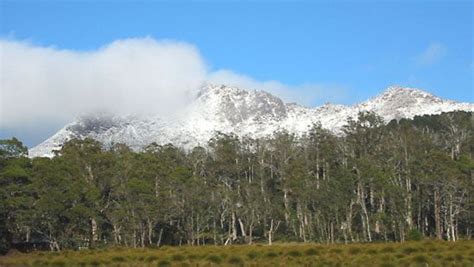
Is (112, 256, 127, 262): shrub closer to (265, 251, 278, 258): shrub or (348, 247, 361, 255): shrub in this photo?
(265, 251, 278, 258): shrub

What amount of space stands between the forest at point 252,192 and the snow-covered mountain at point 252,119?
225 feet

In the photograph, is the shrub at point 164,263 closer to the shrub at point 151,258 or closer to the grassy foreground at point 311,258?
the grassy foreground at point 311,258

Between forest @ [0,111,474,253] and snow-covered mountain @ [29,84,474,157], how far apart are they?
68.6 meters

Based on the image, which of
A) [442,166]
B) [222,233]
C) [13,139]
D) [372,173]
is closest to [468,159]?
[442,166]

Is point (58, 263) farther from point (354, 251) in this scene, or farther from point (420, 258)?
point (420, 258)

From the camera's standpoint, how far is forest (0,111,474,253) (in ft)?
170

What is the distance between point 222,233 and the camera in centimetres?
6625

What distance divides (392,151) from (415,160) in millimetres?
4120

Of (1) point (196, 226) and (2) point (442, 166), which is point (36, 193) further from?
(2) point (442, 166)

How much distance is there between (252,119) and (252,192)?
120859 millimetres

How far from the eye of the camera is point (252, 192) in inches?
2482

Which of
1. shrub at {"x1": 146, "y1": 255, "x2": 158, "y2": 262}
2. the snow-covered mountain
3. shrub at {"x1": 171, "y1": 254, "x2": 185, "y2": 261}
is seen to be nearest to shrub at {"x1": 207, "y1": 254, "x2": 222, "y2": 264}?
shrub at {"x1": 171, "y1": 254, "x2": 185, "y2": 261}

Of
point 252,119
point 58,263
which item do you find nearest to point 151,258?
point 58,263

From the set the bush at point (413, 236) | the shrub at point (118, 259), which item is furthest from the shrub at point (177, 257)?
the bush at point (413, 236)
